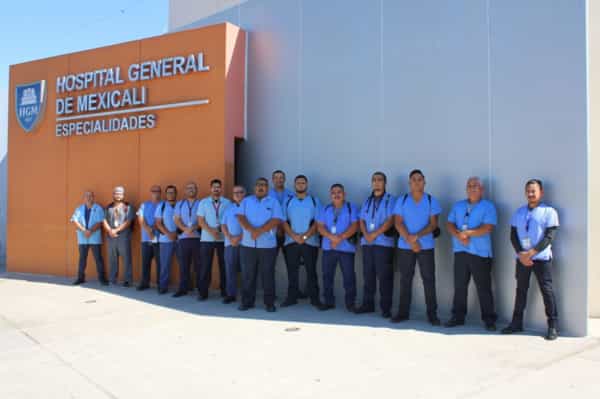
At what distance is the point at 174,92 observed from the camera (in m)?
Answer: 9.23

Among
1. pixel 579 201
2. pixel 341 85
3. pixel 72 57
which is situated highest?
pixel 72 57

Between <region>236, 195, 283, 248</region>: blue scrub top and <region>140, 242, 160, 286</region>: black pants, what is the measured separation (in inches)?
86.0

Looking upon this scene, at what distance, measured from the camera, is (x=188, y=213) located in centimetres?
826

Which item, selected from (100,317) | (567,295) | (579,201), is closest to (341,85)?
(579,201)

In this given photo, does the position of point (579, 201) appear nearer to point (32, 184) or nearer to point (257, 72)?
point (257, 72)

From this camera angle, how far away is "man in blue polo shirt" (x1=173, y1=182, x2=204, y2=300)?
8.23m

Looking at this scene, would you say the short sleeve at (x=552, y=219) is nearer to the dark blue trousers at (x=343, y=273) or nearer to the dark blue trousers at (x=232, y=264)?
the dark blue trousers at (x=343, y=273)

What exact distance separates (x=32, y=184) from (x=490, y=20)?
9.26 metres

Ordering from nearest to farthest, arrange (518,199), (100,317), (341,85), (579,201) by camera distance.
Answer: (579,201)
(518,199)
(100,317)
(341,85)

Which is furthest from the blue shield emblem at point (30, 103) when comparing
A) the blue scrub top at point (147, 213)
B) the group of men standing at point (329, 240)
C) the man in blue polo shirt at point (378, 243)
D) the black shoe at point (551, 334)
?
the black shoe at point (551, 334)

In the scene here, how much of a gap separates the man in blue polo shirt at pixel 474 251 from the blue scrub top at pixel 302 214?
199 centimetres

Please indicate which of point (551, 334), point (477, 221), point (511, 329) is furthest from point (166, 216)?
point (551, 334)

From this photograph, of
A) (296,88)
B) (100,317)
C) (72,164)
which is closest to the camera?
(100,317)

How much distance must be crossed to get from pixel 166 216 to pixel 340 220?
10.0 ft
